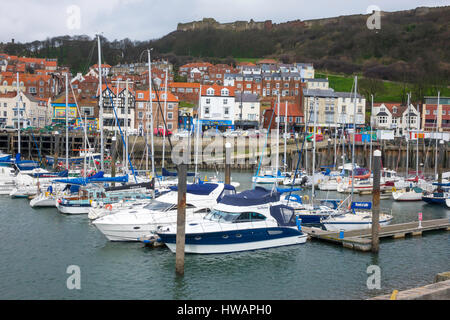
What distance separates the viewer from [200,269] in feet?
67.0

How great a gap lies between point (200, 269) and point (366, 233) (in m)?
10.5

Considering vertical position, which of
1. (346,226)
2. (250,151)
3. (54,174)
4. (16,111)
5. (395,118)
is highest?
(16,111)

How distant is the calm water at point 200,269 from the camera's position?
59.3 ft

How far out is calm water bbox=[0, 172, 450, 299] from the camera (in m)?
18.1

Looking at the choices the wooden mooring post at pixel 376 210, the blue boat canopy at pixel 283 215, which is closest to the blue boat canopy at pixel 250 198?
the blue boat canopy at pixel 283 215

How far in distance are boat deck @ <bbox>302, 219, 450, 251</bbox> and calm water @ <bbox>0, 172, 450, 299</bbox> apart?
477 mm

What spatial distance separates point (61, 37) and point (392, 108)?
12356cm

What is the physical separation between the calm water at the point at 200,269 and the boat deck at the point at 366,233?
18.8 inches

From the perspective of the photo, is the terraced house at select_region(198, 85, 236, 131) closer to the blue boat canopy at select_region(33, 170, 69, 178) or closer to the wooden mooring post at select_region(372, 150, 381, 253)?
the blue boat canopy at select_region(33, 170, 69, 178)

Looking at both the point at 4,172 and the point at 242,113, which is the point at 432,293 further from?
the point at 242,113

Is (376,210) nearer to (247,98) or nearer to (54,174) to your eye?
(54,174)

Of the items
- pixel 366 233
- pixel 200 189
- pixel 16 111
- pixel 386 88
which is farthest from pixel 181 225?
pixel 386 88

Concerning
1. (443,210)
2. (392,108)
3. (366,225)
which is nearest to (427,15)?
(392,108)

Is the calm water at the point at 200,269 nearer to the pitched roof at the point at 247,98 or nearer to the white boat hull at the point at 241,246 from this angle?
the white boat hull at the point at 241,246
